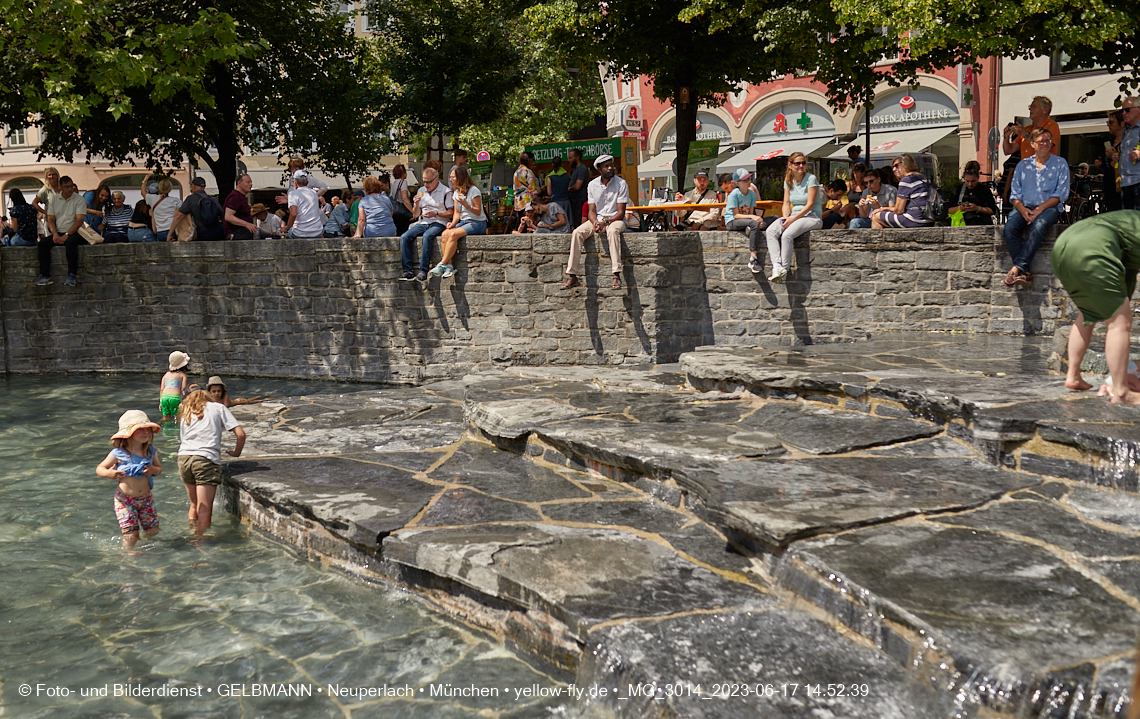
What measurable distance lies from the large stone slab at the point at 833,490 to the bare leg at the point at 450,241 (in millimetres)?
7322

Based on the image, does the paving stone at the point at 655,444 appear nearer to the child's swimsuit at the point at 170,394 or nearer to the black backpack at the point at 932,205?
the child's swimsuit at the point at 170,394

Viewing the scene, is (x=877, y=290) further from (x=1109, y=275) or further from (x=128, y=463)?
(x=128, y=463)

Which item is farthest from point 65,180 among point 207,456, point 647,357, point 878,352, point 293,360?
point 878,352

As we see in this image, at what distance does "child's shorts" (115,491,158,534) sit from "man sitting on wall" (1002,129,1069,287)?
816 centimetres

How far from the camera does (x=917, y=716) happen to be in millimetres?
3441

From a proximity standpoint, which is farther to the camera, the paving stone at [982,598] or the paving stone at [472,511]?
the paving stone at [472,511]

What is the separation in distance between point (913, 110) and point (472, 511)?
86.2 feet

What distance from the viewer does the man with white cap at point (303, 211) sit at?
536 inches

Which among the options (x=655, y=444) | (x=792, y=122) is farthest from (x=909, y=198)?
(x=792, y=122)

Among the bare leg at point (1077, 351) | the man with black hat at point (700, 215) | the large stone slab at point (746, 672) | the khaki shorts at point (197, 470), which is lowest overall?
the large stone slab at point (746, 672)

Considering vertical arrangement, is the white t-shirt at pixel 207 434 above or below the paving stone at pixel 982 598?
above

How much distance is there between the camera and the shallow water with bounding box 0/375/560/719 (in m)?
4.23

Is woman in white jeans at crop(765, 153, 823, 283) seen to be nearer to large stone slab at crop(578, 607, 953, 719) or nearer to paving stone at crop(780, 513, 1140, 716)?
paving stone at crop(780, 513, 1140, 716)

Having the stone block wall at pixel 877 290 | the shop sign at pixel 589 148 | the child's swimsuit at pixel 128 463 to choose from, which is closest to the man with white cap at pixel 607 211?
the stone block wall at pixel 877 290
